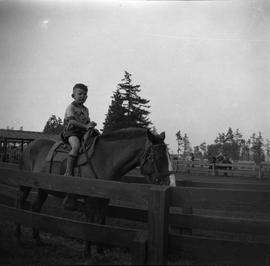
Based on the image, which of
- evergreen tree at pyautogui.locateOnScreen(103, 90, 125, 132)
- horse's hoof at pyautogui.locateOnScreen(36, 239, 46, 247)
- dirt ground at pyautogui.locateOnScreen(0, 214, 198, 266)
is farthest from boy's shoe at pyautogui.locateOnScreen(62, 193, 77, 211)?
evergreen tree at pyautogui.locateOnScreen(103, 90, 125, 132)

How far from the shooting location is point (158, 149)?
4.35 metres

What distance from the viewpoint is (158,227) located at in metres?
2.89

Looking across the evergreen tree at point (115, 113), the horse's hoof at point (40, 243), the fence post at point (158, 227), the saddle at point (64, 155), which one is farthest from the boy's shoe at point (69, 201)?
the evergreen tree at point (115, 113)

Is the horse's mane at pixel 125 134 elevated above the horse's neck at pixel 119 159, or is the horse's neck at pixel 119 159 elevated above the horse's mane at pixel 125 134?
the horse's mane at pixel 125 134

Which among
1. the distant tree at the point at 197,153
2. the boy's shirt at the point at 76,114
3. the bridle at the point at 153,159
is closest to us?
the bridle at the point at 153,159

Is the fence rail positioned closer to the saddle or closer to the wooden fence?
the saddle

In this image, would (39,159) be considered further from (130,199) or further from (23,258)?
(130,199)

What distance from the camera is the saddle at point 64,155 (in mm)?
4797

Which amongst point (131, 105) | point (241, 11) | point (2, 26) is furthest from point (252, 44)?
point (131, 105)

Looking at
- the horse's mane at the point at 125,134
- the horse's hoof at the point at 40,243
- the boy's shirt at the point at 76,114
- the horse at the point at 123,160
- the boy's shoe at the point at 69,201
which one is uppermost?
the boy's shirt at the point at 76,114

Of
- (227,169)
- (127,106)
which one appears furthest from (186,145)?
(227,169)

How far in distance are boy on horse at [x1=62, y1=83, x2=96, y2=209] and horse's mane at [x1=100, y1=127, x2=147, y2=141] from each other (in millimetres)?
297

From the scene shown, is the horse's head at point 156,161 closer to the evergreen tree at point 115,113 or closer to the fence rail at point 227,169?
the fence rail at point 227,169

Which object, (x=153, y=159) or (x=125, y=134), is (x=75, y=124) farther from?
(x=153, y=159)
